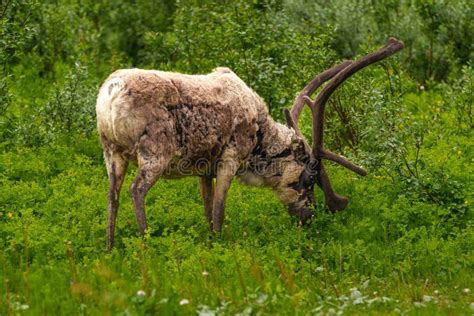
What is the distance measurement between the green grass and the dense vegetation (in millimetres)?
22

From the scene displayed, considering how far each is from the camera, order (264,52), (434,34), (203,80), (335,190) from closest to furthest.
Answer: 1. (203,80)
2. (335,190)
3. (264,52)
4. (434,34)

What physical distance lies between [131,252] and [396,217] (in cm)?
291

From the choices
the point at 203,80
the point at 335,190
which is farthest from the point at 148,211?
the point at 335,190

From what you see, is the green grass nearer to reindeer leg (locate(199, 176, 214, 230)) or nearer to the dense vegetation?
the dense vegetation

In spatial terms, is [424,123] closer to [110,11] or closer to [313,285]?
[313,285]

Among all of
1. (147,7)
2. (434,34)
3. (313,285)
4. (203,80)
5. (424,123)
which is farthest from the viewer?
(147,7)

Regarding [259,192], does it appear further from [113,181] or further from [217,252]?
[217,252]

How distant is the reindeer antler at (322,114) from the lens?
10.3 m

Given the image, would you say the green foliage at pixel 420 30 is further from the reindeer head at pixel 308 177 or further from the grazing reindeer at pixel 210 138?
the reindeer head at pixel 308 177

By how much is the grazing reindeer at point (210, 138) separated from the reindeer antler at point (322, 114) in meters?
0.01

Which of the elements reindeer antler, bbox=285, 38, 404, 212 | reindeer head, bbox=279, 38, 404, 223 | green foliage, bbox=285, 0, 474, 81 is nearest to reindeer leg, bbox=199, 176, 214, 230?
reindeer head, bbox=279, 38, 404, 223

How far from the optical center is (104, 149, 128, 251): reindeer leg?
959 centimetres

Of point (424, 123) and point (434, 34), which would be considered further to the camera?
point (434, 34)

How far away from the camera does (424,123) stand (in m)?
13.8
